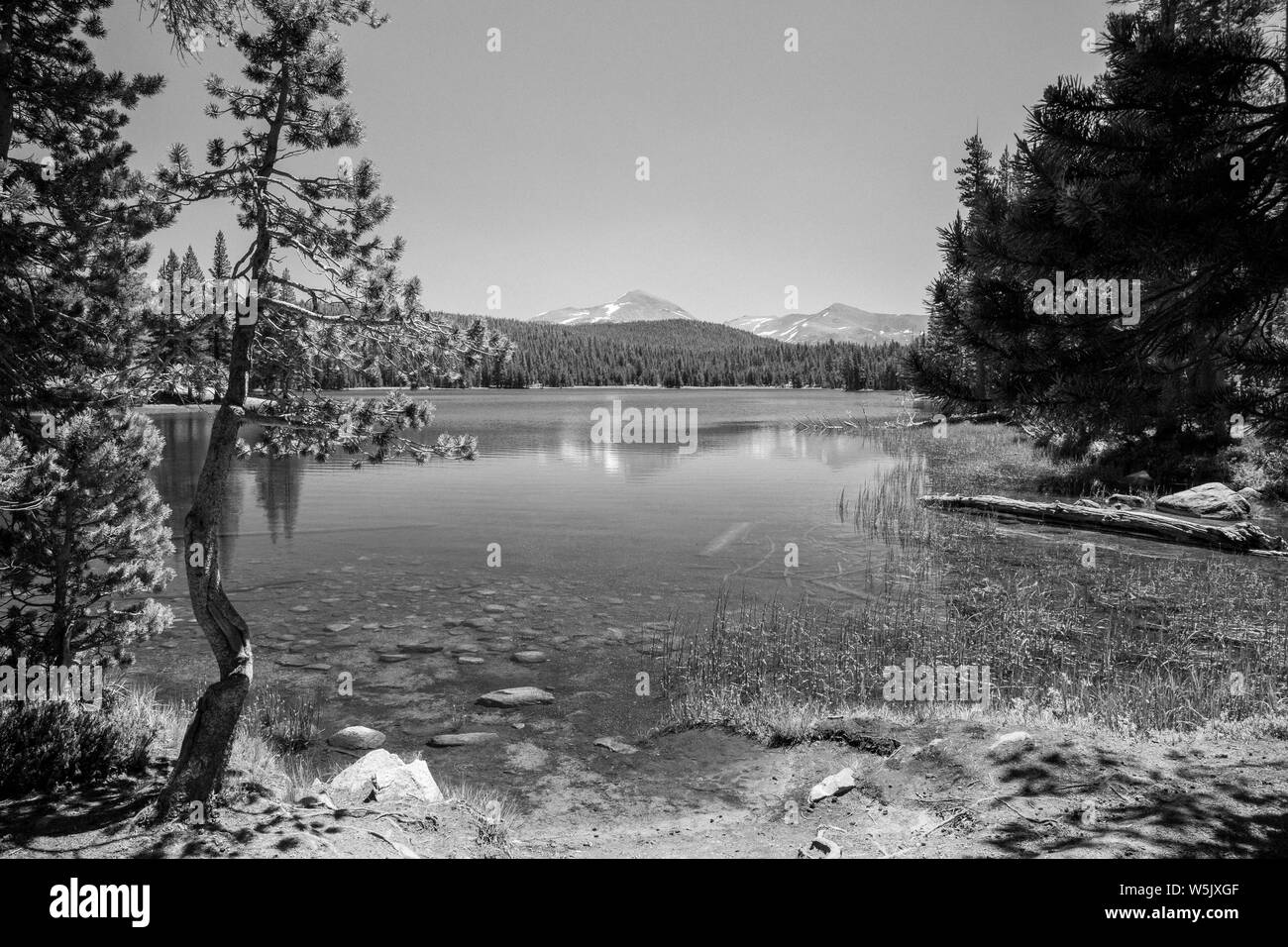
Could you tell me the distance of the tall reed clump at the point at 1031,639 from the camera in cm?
881

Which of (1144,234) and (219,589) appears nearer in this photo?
(1144,234)

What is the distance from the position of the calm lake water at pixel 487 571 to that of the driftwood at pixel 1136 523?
14.3 feet

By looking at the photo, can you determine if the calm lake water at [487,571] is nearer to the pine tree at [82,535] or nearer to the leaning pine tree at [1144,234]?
the pine tree at [82,535]

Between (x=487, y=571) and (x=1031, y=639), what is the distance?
1187 cm

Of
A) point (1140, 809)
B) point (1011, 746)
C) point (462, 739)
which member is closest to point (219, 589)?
point (462, 739)

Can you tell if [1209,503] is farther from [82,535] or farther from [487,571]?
[82,535]

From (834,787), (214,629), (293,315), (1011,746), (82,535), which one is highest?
(293,315)

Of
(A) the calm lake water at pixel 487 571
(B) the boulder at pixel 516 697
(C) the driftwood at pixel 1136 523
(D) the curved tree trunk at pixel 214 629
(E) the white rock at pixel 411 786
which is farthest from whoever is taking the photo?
(C) the driftwood at pixel 1136 523

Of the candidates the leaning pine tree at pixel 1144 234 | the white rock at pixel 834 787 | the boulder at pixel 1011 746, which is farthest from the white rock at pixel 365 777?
the leaning pine tree at pixel 1144 234

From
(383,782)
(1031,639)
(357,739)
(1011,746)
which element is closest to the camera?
(1011,746)

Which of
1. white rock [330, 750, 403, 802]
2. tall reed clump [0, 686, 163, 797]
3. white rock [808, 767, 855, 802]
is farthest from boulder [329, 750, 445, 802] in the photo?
white rock [808, 767, 855, 802]

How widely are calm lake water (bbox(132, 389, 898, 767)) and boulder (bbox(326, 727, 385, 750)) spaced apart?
23 cm

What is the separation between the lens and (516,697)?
10344mm
